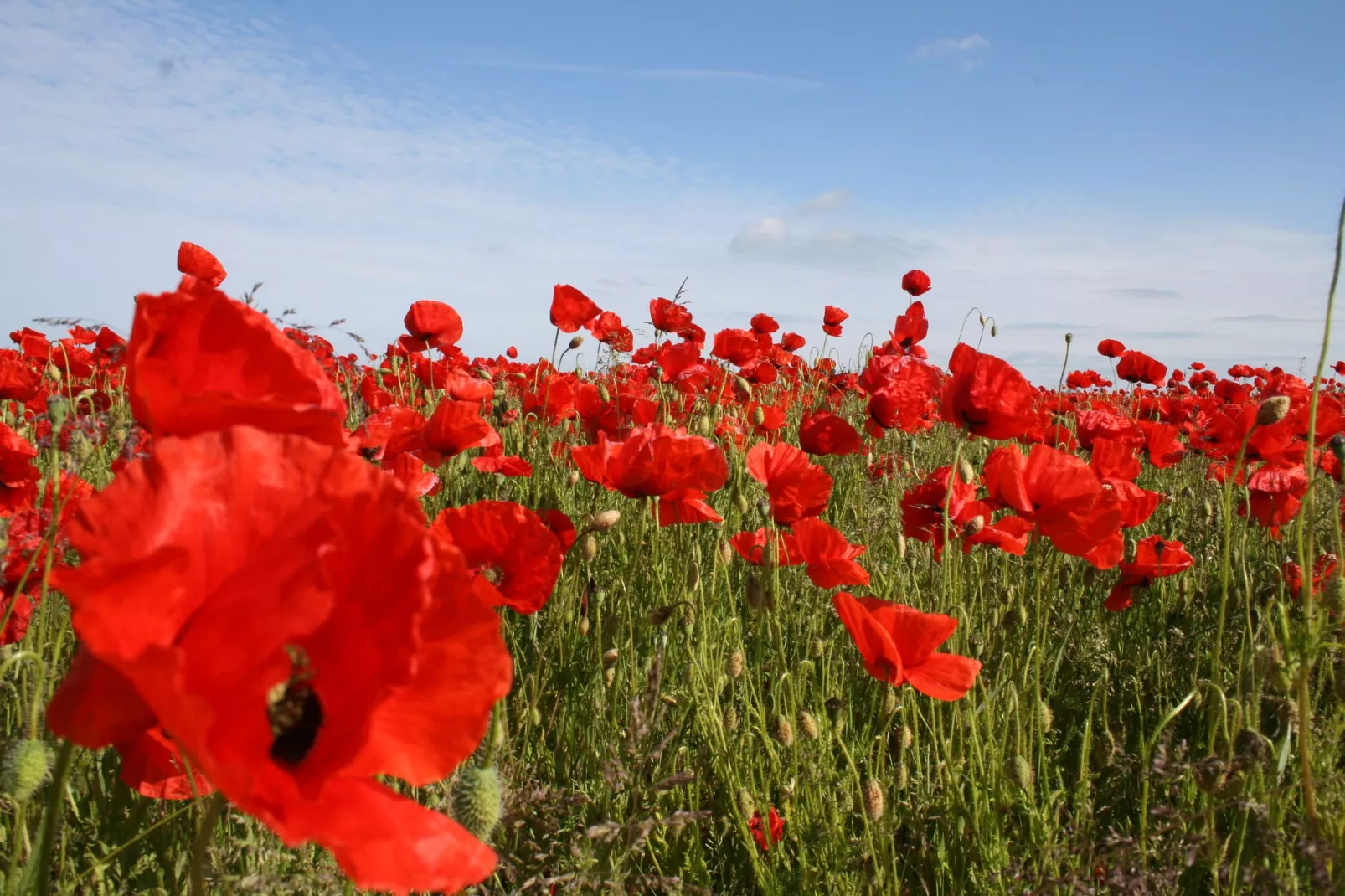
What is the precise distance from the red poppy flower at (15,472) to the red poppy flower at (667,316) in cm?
274

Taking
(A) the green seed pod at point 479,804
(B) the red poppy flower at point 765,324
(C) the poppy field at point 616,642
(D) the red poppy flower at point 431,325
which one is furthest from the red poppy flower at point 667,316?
(A) the green seed pod at point 479,804

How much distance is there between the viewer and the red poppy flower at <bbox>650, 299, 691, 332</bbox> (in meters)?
4.43

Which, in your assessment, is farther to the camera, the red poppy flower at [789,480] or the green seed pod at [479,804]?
the red poppy flower at [789,480]

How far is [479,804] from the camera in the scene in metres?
1.11

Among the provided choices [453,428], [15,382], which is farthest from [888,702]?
[15,382]

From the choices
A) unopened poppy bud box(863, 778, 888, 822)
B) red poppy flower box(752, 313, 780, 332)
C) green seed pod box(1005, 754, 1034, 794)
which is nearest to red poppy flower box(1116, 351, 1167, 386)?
red poppy flower box(752, 313, 780, 332)

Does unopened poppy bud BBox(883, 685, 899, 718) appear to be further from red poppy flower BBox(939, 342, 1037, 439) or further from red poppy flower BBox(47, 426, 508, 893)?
red poppy flower BBox(47, 426, 508, 893)

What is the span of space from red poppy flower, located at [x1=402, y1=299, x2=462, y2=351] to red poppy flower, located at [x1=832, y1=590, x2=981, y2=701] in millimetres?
2833

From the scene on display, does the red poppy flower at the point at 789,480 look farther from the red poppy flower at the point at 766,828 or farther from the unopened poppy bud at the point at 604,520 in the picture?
the red poppy flower at the point at 766,828

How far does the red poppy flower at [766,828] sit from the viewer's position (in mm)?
1953

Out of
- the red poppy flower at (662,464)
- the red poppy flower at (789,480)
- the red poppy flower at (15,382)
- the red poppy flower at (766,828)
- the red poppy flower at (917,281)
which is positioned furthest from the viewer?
the red poppy flower at (917,281)

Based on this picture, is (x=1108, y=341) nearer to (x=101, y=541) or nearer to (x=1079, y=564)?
(x=1079, y=564)

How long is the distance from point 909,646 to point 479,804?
3.01 feet

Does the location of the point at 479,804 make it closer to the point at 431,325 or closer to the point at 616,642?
the point at 616,642
